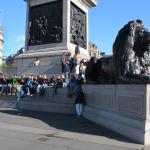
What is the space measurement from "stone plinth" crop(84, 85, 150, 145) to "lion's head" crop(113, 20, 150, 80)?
808 millimetres

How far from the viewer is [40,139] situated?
34.3ft

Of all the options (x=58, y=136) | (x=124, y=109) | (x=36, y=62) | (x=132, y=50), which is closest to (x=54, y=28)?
(x=36, y=62)

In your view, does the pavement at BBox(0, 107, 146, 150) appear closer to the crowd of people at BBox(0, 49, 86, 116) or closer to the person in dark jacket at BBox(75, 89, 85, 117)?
the person in dark jacket at BBox(75, 89, 85, 117)

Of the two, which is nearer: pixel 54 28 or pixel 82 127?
pixel 82 127

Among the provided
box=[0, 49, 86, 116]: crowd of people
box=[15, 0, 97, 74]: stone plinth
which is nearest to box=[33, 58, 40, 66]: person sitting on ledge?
box=[15, 0, 97, 74]: stone plinth

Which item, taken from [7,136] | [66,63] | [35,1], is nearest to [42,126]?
[7,136]

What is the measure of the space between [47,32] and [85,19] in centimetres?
334

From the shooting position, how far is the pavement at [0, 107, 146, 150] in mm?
9604

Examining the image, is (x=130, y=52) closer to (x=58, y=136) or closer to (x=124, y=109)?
(x=124, y=109)

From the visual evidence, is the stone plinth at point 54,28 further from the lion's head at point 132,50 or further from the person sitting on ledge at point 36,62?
the lion's head at point 132,50

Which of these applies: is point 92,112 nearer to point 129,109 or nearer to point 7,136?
point 129,109

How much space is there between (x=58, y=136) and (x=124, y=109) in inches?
88.5

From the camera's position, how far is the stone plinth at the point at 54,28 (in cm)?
2352

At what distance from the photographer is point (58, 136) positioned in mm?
10914
